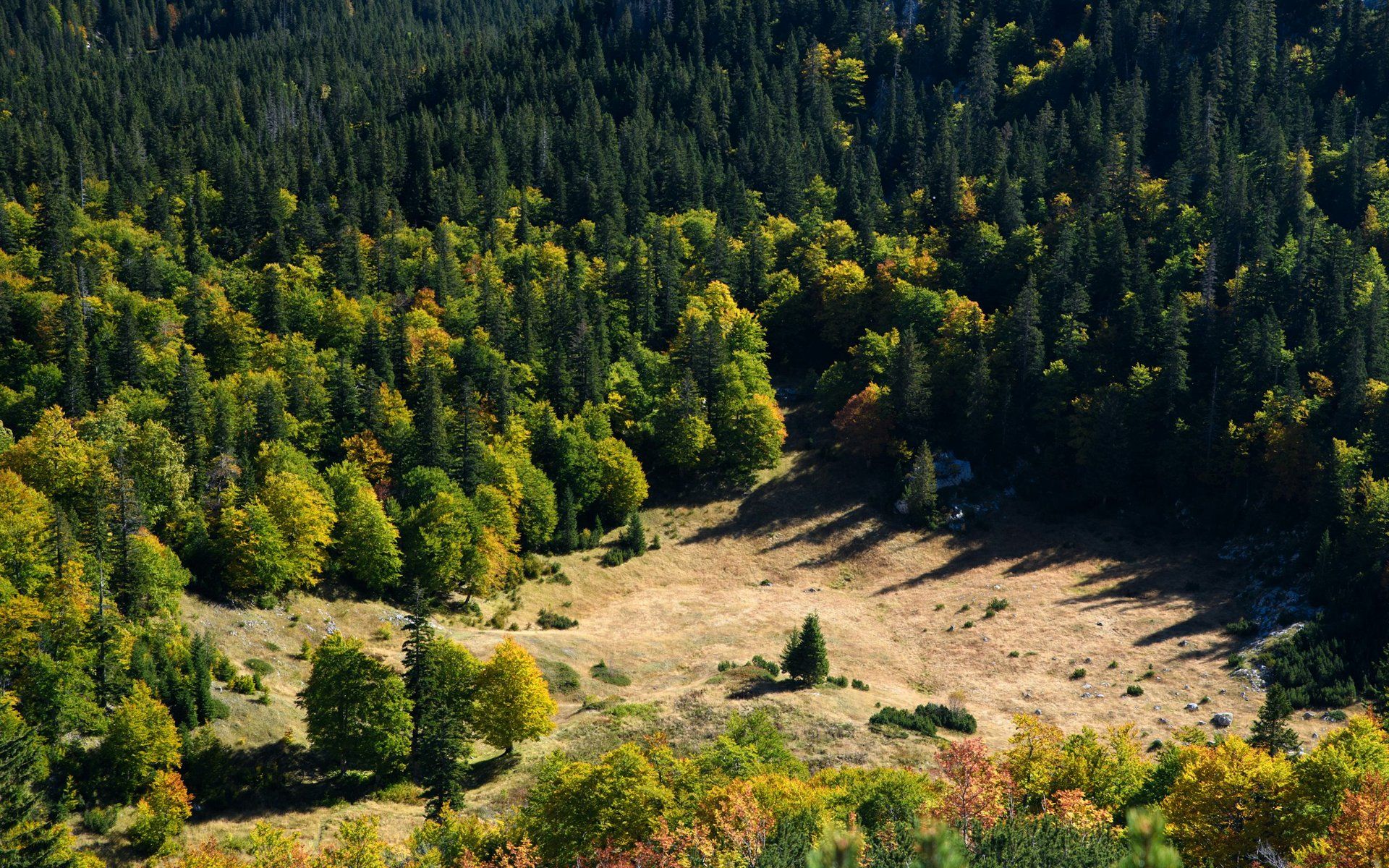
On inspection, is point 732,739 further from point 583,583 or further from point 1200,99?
point 1200,99

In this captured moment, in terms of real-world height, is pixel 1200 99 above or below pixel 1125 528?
above

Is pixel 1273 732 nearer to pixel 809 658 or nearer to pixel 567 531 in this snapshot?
pixel 809 658

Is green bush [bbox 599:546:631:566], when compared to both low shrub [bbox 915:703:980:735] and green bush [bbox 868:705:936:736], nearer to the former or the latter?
low shrub [bbox 915:703:980:735]

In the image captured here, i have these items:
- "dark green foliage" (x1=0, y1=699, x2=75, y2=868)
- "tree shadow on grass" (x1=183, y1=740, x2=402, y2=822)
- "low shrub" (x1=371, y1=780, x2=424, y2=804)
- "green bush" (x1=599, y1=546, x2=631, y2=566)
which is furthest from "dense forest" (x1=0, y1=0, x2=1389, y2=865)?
"green bush" (x1=599, y1=546, x2=631, y2=566)

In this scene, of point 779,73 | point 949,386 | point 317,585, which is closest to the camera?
point 317,585

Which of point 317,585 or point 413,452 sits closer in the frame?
point 317,585

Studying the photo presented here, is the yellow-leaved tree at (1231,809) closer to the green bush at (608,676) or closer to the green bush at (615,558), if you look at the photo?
the green bush at (608,676)

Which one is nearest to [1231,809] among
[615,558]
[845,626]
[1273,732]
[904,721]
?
[1273,732]

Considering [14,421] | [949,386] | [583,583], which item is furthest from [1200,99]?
[14,421]
